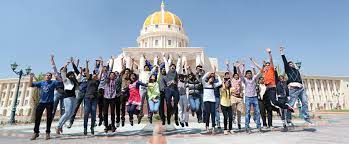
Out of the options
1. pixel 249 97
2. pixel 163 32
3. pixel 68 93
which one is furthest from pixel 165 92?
pixel 163 32

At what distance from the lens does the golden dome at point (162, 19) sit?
8691 centimetres

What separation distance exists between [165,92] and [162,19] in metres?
80.1

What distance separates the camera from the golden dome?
3422 inches

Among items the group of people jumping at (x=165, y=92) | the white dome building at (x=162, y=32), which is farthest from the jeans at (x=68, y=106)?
the white dome building at (x=162, y=32)

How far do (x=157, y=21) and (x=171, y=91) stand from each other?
3174 inches

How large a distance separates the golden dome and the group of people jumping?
78716 mm

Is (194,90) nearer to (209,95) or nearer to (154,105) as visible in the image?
(209,95)

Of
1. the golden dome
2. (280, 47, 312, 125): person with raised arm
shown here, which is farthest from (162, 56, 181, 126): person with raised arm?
the golden dome

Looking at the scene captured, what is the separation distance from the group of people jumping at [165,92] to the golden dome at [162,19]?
3099 inches

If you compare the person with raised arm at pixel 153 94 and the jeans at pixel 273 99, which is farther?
the person with raised arm at pixel 153 94

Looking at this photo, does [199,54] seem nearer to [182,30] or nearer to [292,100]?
[182,30]

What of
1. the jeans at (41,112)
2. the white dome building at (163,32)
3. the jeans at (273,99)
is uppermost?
the white dome building at (163,32)

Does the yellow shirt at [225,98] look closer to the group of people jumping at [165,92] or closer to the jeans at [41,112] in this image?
the group of people jumping at [165,92]

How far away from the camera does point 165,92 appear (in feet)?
28.3
